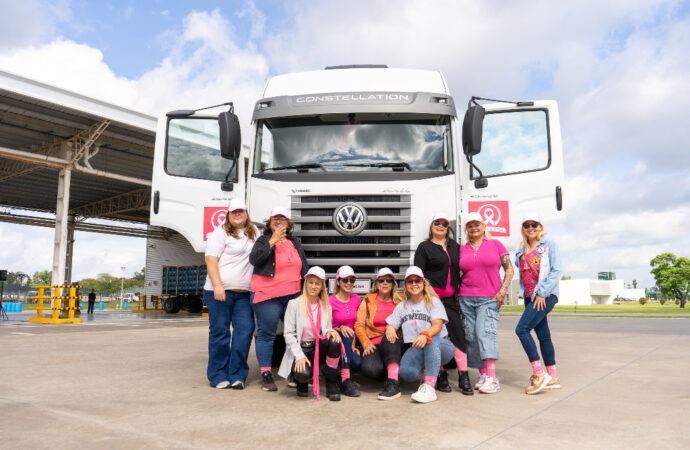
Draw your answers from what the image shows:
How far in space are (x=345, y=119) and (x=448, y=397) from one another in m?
3.00

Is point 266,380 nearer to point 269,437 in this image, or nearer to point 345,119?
point 269,437

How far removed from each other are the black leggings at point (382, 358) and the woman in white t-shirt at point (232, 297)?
1.12 metres

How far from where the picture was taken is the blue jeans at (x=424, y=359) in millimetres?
4629

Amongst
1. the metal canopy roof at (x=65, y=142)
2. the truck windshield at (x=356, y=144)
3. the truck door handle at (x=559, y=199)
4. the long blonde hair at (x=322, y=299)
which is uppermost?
the metal canopy roof at (x=65, y=142)

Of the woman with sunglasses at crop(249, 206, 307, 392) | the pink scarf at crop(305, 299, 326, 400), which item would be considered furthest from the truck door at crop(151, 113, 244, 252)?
the pink scarf at crop(305, 299, 326, 400)

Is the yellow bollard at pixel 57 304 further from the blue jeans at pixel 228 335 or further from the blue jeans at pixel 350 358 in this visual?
the blue jeans at pixel 350 358

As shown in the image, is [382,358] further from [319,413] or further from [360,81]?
[360,81]

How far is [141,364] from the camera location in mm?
6832

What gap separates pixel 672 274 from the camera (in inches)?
3369

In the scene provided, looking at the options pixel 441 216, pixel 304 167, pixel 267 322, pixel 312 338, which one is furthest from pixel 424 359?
pixel 304 167

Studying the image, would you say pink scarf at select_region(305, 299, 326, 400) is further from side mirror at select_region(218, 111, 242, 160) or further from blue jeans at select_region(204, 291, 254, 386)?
side mirror at select_region(218, 111, 242, 160)

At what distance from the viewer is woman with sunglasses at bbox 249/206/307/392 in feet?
16.1

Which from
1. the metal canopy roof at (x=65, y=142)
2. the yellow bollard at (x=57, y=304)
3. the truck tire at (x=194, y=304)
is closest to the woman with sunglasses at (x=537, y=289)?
the metal canopy roof at (x=65, y=142)

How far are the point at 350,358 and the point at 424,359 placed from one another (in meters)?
0.68
